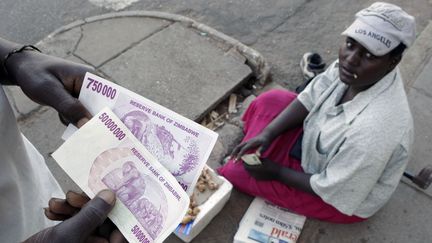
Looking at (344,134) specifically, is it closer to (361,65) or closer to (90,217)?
(361,65)

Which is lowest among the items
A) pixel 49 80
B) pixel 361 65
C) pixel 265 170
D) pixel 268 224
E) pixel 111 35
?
pixel 268 224

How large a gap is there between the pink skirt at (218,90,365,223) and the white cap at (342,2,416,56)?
2.75ft

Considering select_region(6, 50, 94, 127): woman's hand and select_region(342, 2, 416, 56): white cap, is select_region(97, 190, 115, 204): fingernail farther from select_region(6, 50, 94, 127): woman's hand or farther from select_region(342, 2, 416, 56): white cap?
select_region(342, 2, 416, 56): white cap

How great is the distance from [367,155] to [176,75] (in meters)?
1.67

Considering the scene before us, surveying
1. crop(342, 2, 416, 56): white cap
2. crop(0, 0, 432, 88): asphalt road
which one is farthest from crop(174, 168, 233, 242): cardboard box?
crop(0, 0, 432, 88): asphalt road

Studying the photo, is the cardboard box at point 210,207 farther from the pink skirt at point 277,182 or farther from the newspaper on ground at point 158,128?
the newspaper on ground at point 158,128

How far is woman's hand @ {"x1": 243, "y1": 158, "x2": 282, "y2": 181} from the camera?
213cm

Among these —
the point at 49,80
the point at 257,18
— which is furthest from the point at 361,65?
the point at 257,18

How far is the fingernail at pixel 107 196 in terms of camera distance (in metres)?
1.16

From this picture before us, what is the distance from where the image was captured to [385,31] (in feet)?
5.37

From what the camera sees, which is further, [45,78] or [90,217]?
[45,78]

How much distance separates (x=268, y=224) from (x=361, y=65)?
102 cm

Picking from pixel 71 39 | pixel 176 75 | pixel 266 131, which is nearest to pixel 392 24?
pixel 266 131

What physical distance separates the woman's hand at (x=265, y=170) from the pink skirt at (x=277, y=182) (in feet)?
0.25
